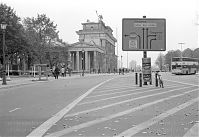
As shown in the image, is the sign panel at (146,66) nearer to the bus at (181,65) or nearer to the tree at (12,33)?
the tree at (12,33)

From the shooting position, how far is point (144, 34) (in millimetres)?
34406

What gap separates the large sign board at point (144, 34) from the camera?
33906 millimetres

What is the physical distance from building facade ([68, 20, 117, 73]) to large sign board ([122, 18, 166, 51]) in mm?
77770

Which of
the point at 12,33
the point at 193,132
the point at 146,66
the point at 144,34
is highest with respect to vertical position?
the point at 12,33

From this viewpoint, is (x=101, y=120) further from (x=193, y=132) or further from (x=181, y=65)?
(x=181, y=65)

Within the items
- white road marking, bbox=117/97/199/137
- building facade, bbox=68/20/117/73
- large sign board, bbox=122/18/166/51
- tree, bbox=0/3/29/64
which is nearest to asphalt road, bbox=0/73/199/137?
white road marking, bbox=117/97/199/137

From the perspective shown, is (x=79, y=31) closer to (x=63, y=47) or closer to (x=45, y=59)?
(x=63, y=47)

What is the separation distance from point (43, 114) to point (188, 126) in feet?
16.9

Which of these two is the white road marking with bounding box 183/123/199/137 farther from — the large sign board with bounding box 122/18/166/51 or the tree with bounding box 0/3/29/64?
the tree with bounding box 0/3/29/64

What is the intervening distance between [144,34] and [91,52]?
99.8 metres

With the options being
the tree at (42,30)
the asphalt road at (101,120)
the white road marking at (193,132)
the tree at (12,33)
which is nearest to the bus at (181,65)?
the tree at (42,30)

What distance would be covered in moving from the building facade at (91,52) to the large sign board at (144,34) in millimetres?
77770

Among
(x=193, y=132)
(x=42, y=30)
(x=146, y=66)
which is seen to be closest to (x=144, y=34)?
(x=146, y=66)

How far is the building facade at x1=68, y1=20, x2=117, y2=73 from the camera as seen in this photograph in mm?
129500
